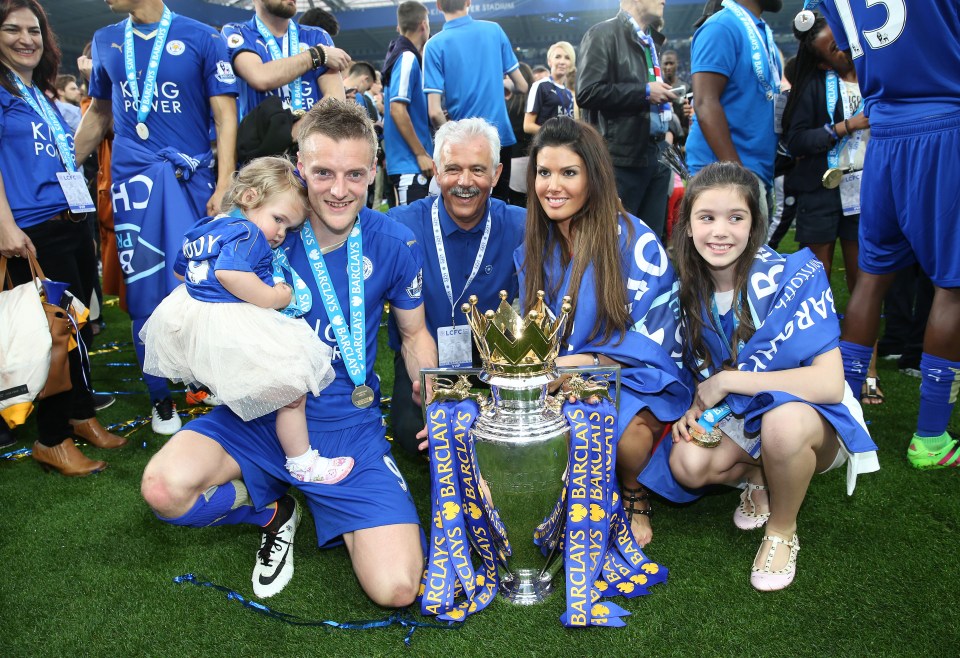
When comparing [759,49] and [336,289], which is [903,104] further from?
[336,289]

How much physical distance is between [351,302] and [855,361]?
6.84 ft

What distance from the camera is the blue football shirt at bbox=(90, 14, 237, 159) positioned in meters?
3.05

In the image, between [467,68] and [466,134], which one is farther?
[467,68]

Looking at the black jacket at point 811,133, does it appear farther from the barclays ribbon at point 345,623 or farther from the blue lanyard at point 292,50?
the barclays ribbon at point 345,623

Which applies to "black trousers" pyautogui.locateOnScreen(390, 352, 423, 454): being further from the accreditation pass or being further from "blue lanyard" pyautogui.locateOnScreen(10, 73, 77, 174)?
"blue lanyard" pyautogui.locateOnScreen(10, 73, 77, 174)

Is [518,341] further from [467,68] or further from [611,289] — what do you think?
[467,68]

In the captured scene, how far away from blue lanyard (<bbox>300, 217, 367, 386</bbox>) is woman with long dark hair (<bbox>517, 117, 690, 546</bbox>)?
611 mm

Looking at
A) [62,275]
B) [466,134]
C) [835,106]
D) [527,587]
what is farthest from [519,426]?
[835,106]

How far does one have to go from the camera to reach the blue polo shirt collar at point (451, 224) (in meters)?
2.87

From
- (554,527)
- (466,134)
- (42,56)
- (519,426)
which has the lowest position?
(554,527)

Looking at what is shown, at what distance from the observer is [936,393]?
271 cm

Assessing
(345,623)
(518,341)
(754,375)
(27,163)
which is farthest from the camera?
(27,163)

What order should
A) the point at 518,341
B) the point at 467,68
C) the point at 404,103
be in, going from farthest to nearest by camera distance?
1. the point at 404,103
2. the point at 467,68
3. the point at 518,341

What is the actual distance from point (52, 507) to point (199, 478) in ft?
3.76
